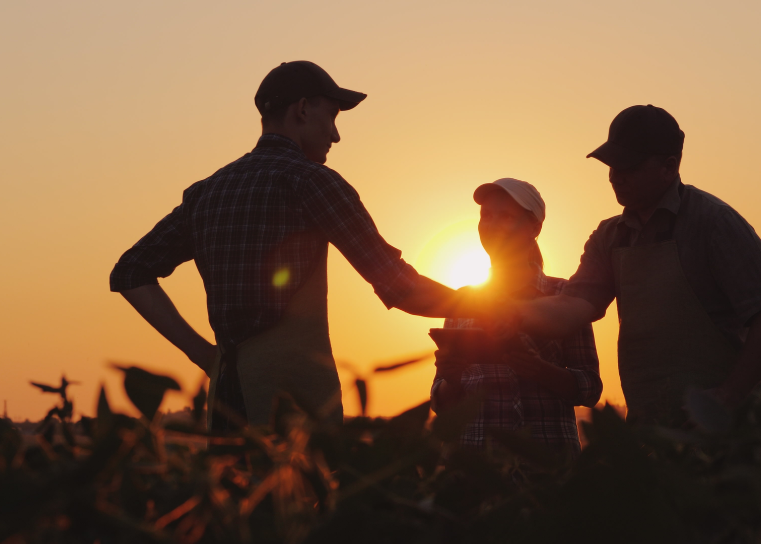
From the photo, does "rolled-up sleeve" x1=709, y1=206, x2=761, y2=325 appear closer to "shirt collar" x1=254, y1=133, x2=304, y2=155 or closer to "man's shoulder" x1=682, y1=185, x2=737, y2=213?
"man's shoulder" x1=682, y1=185, x2=737, y2=213

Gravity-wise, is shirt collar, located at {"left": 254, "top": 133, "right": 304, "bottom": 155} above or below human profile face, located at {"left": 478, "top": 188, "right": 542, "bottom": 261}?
above

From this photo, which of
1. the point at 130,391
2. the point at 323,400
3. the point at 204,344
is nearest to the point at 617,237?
the point at 323,400

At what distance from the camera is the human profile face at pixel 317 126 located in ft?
10.9

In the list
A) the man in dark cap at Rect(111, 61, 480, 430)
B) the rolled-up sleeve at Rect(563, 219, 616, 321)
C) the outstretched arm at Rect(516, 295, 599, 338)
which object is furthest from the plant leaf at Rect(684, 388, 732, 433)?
the rolled-up sleeve at Rect(563, 219, 616, 321)

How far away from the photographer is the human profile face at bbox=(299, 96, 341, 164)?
333 cm

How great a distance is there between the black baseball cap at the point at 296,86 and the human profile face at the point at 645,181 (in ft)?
4.33

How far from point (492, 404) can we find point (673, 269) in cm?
103

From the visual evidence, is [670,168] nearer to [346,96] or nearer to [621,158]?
[621,158]

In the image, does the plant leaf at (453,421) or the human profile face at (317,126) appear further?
the human profile face at (317,126)

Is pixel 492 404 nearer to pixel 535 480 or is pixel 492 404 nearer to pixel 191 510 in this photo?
pixel 535 480

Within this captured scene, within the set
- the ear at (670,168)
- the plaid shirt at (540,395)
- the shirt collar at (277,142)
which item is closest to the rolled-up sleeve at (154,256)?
the shirt collar at (277,142)

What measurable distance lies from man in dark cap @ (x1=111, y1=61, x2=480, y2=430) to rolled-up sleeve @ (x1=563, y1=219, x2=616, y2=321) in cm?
85

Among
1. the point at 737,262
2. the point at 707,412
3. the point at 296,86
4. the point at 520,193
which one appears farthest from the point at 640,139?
the point at 707,412

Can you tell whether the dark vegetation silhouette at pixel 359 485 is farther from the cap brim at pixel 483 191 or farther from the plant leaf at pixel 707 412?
the cap brim at pixel 483 191
